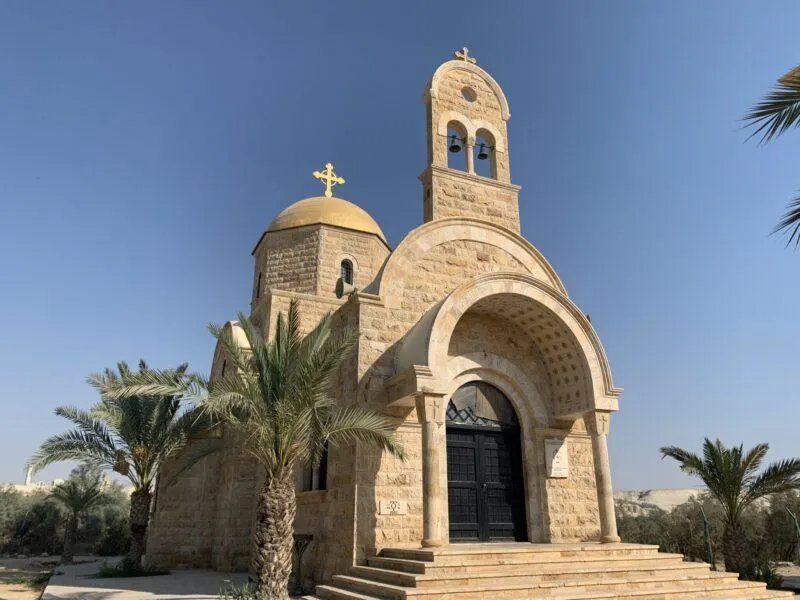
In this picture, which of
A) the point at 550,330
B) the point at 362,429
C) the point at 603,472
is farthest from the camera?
the point at 550,330

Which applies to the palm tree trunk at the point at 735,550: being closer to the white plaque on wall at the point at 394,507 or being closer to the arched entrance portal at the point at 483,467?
the arched entrance portal at the point at 483,467

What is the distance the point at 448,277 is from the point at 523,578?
18.2ft

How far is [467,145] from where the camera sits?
497 inches

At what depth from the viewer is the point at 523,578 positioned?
24.6ft

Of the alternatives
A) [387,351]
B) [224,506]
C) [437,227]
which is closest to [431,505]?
[387,351]

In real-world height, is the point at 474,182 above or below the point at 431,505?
above

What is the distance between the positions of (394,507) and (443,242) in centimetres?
508

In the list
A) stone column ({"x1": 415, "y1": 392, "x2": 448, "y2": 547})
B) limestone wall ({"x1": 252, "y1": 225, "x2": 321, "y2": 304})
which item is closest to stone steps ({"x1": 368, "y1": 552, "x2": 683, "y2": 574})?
stone column ({"x1": 415, "y1": 392, "x2": 448, "y2": 547})

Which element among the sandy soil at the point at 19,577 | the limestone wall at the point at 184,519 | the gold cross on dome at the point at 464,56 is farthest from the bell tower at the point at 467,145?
the sandy soil at the point at 19,577

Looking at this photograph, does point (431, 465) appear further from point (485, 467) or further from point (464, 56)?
Answer: point (464, 56)

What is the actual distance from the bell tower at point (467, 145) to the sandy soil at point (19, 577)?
1041 cm

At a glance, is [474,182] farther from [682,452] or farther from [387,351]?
[682,452]

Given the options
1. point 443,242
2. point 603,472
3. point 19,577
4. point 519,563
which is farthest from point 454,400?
point 19,577

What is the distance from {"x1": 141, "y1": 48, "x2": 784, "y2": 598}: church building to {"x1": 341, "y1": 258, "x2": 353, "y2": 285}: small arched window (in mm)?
2545
